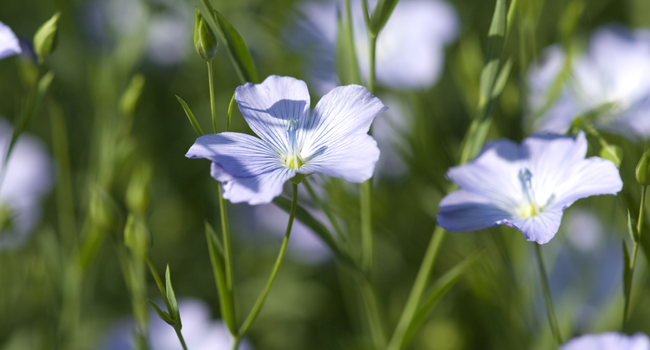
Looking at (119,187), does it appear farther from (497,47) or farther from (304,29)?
(497,47)

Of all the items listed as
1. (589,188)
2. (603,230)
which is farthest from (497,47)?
(603,230)

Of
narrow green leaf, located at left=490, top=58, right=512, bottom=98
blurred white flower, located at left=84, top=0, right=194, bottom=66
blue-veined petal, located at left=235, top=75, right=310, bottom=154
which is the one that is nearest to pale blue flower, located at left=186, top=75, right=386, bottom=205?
blue-veined petal, located at left=235, top=75, right=310, bottom=154

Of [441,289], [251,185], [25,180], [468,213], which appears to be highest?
[251,185]

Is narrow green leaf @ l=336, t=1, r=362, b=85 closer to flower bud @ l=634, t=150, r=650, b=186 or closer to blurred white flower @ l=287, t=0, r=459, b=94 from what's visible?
flower bud @ l=634, t=150, r=650, b=186

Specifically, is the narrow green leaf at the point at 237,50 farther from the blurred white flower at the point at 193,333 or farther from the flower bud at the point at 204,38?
the blurred white flower at the point at 193,333

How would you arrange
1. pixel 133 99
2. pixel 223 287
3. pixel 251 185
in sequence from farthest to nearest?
pixel 133 99, pixel 223 287, pixel 251 185

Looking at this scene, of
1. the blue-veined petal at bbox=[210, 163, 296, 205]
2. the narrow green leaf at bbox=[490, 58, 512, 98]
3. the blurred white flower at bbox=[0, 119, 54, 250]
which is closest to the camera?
the blue-veined petal at bbox=[210, 163, 296, 205]

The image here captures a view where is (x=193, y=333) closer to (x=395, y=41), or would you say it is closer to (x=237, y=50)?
(x=237, y=50)

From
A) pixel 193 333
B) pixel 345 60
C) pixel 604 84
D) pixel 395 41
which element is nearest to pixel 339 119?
pixel 345 60
